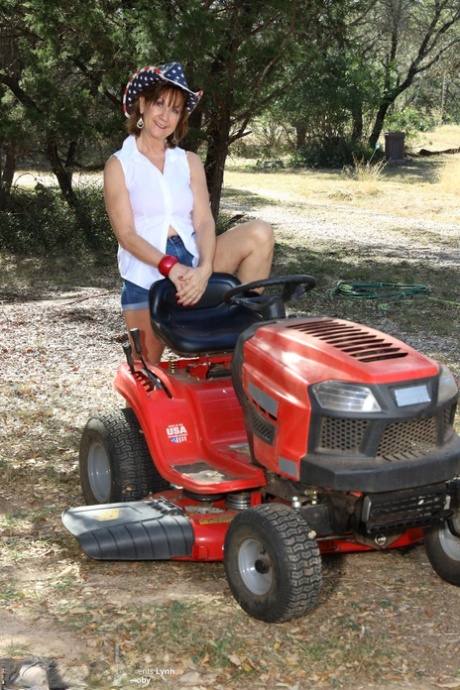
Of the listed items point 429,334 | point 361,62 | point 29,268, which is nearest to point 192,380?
point 429,334

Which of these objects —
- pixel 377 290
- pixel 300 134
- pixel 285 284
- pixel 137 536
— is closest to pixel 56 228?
pixel 377 290

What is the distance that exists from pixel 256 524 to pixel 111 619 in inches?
21.7

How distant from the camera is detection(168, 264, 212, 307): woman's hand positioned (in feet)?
12.3

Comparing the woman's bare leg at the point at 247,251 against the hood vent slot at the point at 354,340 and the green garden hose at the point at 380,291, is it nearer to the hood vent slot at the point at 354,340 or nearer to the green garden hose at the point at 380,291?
the hood vent slot at the point at 354,340

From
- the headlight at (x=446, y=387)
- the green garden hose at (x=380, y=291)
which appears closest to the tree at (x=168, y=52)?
the green garden hose at (x=380, y=291)

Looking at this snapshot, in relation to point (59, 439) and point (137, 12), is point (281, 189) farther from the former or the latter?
point (59, 439)

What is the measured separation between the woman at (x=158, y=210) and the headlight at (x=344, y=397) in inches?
40.4

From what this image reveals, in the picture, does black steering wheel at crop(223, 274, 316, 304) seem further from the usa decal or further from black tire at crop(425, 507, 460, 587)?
black tire at crop(425, 507, 460, 587)

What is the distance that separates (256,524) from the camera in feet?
10.1

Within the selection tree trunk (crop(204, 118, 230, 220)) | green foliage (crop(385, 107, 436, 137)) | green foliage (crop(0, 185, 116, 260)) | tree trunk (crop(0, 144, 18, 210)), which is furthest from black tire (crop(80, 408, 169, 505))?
green foliage (crop(385, 107, 436, 137))

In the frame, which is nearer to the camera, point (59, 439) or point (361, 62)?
point (59, 439)

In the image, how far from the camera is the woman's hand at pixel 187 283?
12.3 ft

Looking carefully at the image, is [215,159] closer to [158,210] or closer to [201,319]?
[158,210]

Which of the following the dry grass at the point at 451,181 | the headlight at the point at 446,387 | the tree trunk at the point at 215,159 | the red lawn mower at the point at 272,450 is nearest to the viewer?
the red lawn mower at the point at 272,450
